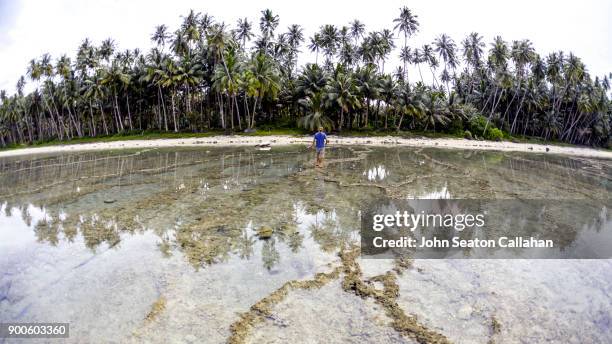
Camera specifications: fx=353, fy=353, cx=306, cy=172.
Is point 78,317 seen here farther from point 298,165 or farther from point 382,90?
point 382,90

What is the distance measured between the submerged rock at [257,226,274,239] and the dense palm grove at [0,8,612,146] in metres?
40.2

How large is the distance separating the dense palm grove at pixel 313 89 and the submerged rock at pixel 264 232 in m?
40.2

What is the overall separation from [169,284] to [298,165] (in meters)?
15.1

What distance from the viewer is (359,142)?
4266cm

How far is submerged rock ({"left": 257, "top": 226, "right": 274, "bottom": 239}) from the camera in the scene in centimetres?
846

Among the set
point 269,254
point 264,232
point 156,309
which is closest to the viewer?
point 156,309

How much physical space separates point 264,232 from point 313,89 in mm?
46812

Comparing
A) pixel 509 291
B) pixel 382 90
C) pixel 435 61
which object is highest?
pixel 435 61

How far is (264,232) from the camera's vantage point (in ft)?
28.4

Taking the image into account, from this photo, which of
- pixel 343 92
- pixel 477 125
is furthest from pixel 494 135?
pixel 343 92

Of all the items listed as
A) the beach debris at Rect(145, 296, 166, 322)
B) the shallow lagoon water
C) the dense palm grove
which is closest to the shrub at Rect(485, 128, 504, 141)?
the dense palm grove

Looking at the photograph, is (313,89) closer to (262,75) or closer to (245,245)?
(262,75)

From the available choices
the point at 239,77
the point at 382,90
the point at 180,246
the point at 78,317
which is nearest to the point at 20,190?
the point at 180,246

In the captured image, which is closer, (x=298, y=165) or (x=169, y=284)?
(x=169, y=284)
